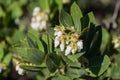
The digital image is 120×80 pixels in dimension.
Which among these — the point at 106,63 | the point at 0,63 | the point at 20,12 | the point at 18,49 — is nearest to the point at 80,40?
the point at 106,63

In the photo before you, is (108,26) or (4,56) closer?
(4,56)

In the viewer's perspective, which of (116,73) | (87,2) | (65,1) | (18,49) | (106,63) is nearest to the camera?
(106,63)

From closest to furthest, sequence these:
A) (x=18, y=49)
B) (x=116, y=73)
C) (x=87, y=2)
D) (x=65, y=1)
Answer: (x=18, y=49) < (x=116, y=73) < (x=65, y=1) < (x=87, y=2)

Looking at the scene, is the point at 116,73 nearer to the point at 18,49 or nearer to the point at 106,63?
the point at 106,63

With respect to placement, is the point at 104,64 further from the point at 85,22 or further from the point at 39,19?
the point at 39,19

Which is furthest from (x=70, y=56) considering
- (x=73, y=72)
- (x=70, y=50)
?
(x=73, y=72)

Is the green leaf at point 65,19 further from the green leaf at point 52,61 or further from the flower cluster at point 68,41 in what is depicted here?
the green leaf at point 52,61

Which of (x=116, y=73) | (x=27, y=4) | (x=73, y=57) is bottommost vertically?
(x=116, y=73)

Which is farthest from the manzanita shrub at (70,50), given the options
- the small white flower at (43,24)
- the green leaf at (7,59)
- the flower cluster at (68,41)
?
the small white flower at (43,24)
